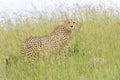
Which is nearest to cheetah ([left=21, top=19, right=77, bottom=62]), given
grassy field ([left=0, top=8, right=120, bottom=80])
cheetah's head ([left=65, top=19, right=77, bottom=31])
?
cheetah's head ([left=65, top=19, right=77, bottom=31])

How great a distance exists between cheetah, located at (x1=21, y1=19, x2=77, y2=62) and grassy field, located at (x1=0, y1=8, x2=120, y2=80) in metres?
0.10

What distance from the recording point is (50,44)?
443 cm

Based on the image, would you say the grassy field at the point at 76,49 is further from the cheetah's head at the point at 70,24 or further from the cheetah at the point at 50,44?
the cheetah's head at the point at 70,24

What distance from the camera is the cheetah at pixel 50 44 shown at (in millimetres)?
4363

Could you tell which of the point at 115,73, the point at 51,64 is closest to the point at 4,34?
the point at 51,64

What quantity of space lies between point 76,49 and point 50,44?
335mm

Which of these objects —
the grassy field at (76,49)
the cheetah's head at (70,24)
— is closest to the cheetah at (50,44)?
the cheetah's head at (70,24)

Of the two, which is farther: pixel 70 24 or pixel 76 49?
pixel 76 49

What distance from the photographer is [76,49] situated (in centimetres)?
459

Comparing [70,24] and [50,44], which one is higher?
[70,24]

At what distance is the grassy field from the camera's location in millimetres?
3604

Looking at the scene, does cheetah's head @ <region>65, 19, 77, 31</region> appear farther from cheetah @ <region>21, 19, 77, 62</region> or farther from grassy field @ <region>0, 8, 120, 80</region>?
grassy field @ <region>0, 8, 120, 80</region>

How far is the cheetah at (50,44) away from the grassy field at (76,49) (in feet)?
0.34

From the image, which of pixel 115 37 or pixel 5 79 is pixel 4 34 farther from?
pixel 5 79
